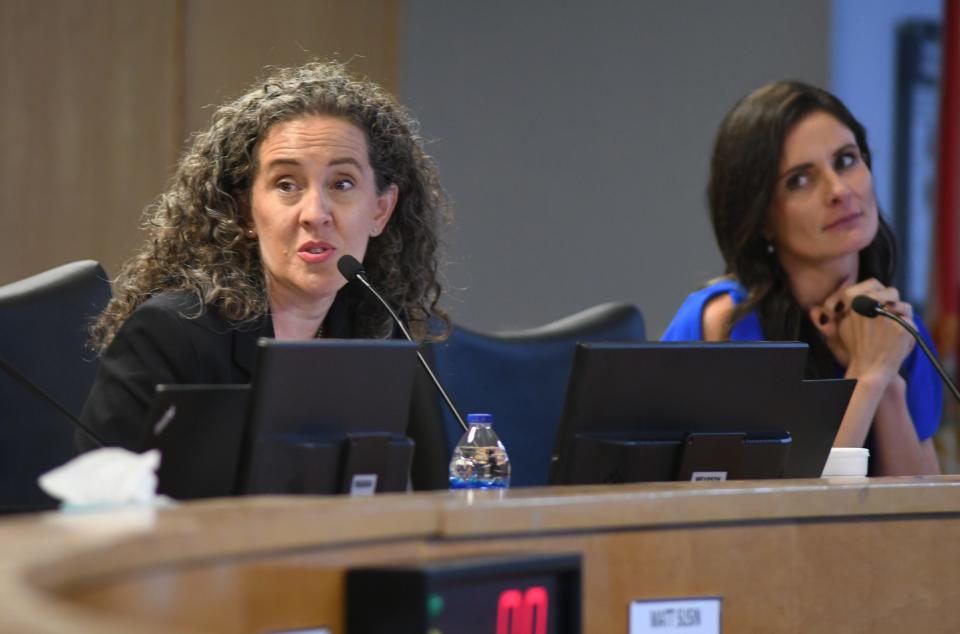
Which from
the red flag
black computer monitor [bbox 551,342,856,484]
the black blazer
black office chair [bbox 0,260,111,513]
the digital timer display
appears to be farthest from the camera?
the red flag

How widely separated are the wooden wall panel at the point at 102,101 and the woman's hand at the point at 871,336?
5.46 feet

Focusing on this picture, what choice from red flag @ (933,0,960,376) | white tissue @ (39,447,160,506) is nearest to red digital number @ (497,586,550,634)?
white tissue @ (39,447,160,506)

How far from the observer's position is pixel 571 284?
4.26 m

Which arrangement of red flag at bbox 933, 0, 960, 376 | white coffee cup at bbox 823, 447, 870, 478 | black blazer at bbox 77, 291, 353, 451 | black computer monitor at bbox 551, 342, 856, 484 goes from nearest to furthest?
1. black computer monitor at bbox 551, 342, 856, 484
2. white coffee cup at bbox 823, 447, 870, 478
3. black blazer at bbox 77, 291, 353, 451
4. red flag at bbox 933, 0, 960, 376

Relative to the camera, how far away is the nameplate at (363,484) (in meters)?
1.43

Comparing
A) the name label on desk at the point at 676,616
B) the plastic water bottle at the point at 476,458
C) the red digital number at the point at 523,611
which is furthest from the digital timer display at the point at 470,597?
the plastic water bottle at the point at 476,458

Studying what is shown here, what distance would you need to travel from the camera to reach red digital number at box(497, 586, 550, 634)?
114 cm

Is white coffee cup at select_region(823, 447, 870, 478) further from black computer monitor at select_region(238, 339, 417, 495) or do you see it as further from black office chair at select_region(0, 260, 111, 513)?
black office chair at select_region(0, 260, 111, 513)

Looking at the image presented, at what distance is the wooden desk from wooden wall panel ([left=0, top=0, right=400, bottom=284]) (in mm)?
2291

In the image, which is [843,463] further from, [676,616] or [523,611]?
[523,611]

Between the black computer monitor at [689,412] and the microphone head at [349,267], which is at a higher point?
Result: the microphone head at [349,267]

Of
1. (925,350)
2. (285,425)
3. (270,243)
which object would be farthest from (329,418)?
(925,350)

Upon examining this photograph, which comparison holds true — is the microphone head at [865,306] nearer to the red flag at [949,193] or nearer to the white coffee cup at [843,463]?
the white coffee cup at [843,463]

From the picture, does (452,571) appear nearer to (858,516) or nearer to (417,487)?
(858,516)
